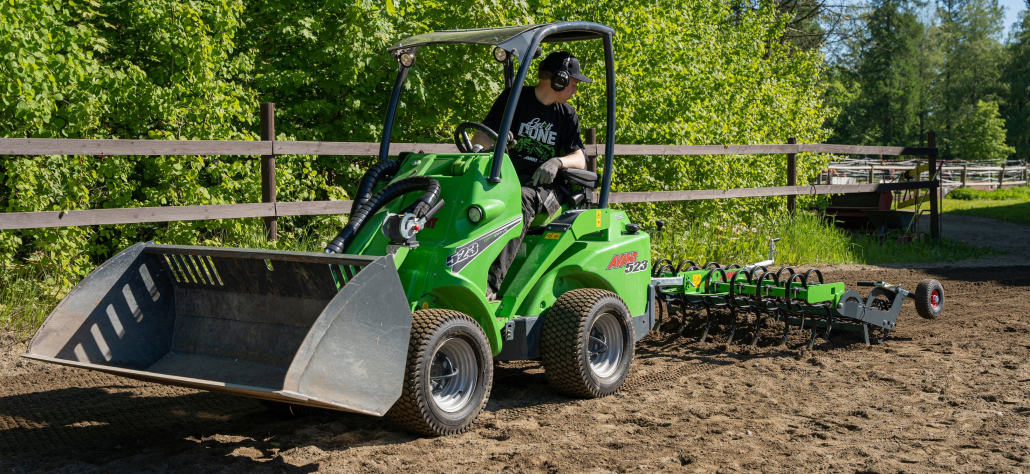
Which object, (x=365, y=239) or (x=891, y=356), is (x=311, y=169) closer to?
(x=365, y=239)

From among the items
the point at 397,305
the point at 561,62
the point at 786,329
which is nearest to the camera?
the point at 397,305

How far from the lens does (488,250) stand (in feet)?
15.1

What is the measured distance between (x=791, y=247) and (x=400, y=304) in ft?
29.3

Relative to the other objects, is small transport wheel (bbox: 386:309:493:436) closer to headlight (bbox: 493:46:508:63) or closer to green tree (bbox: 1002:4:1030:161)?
headlight (bbox: 493:46:508:63)

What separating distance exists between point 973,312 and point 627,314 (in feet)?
14.7

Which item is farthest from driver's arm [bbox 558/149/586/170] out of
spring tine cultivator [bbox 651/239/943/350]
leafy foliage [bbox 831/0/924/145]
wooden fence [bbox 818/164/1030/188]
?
leafy foliage [bbox 831/0/924/145]

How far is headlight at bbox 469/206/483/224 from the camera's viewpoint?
178 inches

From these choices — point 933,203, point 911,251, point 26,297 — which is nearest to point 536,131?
point 26,297

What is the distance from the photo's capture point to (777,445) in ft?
13.7

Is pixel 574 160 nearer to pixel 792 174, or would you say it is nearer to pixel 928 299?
pixel 928 299

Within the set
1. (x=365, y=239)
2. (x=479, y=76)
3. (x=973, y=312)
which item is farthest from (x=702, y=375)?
(x=479, y=76)

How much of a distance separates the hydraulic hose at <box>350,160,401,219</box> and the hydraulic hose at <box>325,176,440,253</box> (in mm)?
84

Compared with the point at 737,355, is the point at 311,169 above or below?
above

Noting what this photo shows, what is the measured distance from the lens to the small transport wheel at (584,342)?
4879 mm
